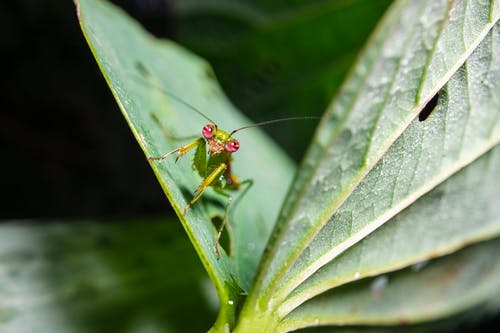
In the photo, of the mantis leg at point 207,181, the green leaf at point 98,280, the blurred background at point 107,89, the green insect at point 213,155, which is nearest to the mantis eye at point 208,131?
the green insect at point 213,155

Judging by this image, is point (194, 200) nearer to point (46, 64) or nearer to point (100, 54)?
point (100, 54)

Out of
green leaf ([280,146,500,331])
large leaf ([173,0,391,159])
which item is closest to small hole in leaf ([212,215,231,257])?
green leaf ([280,146,500,331])

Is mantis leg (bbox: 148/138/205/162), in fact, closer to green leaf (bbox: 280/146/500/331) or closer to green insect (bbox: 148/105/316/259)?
green insect (bbox: 148/105/316/259)

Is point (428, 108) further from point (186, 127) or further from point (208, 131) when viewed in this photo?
point (186, 127)

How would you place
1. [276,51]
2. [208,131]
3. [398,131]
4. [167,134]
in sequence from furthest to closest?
[276,51] → [208,131] → [167,134] → [398,131]

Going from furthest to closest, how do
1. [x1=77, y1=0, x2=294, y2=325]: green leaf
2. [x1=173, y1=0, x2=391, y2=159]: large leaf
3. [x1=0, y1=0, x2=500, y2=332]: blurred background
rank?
[x1=173, y1=0, x2=391, y2=159]: large leaf → [x1=0, y1=0, x2=500, y2=332]: blurred background → [x1=77, y1=0, x2=294, y2=325]: green leaf

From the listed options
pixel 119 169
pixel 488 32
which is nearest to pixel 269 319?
pixel 488 32

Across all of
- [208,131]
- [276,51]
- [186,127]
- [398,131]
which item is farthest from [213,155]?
[276,51]
